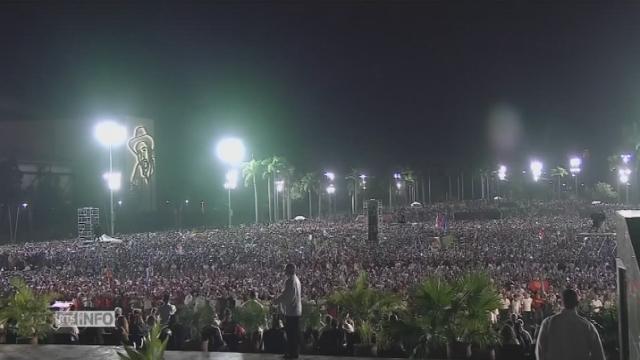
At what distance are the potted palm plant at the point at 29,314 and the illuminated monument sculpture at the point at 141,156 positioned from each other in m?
61.0

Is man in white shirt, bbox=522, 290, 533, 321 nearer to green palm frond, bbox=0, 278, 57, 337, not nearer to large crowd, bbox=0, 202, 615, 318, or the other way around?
large crowd, bbox=0, 202, 615, 318

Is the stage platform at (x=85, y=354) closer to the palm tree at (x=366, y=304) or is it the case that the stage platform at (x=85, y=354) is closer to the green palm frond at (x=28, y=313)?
the green palm frond at (x=28, y=313)

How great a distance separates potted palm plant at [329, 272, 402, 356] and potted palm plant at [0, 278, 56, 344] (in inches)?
204

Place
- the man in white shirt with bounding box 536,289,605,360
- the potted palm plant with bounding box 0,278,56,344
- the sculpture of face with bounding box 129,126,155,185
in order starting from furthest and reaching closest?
the sculpture of face with bounding box 129,126,155,185
the potted palm plant with bounding box 0,278,56,344
the man in white shirt with bounding box 536,289,605,360

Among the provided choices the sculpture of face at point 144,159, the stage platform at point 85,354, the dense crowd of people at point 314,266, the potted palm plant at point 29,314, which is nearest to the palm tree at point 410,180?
the sculpture of face at point 144,159

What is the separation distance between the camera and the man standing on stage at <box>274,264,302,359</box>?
31.2 ft

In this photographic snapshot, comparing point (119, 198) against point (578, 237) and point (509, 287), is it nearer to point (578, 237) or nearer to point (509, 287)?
point (578, 237)

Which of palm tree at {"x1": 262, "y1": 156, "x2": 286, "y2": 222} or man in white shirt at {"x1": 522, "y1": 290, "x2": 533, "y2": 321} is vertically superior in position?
palm tree at {"x1": 262, "y1": 156, "x2": 286, "y2": 222}

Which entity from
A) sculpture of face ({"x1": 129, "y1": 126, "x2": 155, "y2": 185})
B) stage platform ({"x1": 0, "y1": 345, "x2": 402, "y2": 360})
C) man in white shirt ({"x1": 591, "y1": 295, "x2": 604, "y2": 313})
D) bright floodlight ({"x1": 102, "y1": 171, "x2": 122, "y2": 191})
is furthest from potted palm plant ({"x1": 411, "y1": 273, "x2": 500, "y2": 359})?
sculpture of face ({"x1": 129, "y1": 126, "x2": 155, "y2": 185})

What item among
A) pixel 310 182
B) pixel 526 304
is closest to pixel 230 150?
pixel 310 182

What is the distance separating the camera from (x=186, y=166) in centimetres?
9481

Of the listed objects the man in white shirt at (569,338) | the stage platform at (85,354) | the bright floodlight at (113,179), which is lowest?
the stage platform at (85,354)

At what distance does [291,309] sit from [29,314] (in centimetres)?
520

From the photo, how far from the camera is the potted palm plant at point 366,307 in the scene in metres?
10.2
